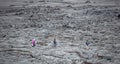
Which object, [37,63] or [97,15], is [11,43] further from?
[97,15]

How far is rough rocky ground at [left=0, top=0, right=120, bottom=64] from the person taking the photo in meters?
12.8

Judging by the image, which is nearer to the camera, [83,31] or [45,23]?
[83,31]

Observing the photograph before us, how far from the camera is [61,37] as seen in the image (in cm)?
1683

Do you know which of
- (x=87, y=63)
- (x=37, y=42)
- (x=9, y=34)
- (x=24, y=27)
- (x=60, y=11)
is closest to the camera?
(x=87, y=63)

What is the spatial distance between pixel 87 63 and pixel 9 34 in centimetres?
882

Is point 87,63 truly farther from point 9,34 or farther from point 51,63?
point 9,34

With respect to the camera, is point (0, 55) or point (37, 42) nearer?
point (0, 55)

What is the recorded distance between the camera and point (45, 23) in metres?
21.6

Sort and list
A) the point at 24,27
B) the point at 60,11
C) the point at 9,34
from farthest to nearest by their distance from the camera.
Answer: the point at 60,11 < the point at 24,27 < the point at 9,34

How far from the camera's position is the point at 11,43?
621 inches

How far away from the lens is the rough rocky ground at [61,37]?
12.8 metres

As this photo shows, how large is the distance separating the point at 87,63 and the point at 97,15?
43.8ft

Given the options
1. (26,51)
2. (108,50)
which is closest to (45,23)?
(26,51)

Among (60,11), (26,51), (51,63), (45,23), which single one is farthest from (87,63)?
(60,11)
